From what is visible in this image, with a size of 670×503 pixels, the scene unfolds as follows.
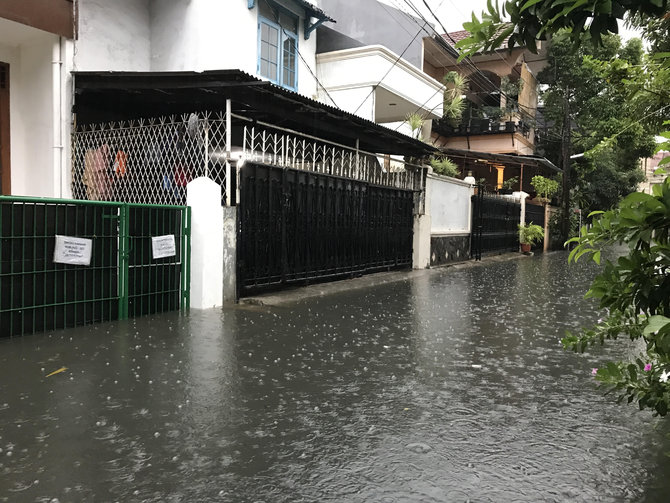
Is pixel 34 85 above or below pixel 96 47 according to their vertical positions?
below

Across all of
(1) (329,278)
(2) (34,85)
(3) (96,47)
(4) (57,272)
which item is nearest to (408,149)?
(1) (329,278)

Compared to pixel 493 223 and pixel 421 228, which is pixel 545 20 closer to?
pixel 421 228

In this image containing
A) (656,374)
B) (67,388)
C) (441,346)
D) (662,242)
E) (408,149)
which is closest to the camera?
(662,242)

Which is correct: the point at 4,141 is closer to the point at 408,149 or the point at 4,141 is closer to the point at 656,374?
the point at 408,149

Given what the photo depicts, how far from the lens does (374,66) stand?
50.0ft

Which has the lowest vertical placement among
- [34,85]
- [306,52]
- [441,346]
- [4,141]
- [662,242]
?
[441,346]

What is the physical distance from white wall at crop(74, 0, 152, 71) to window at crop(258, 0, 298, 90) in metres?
2.56

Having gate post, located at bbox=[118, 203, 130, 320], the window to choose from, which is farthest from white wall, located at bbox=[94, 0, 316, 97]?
gate post, located at bbox=[118, 203, 130, 320]

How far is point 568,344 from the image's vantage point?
2848 millimetres

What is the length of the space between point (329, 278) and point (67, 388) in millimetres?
7336

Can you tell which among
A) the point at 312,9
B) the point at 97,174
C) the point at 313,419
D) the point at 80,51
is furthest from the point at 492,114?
the point at 313,419

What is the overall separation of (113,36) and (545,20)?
11.2 metres

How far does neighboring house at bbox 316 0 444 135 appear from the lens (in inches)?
605

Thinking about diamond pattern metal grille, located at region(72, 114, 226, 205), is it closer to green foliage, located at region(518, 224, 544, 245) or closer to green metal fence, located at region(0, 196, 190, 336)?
green metal fence, located at region(0, 196, 190, 336)
